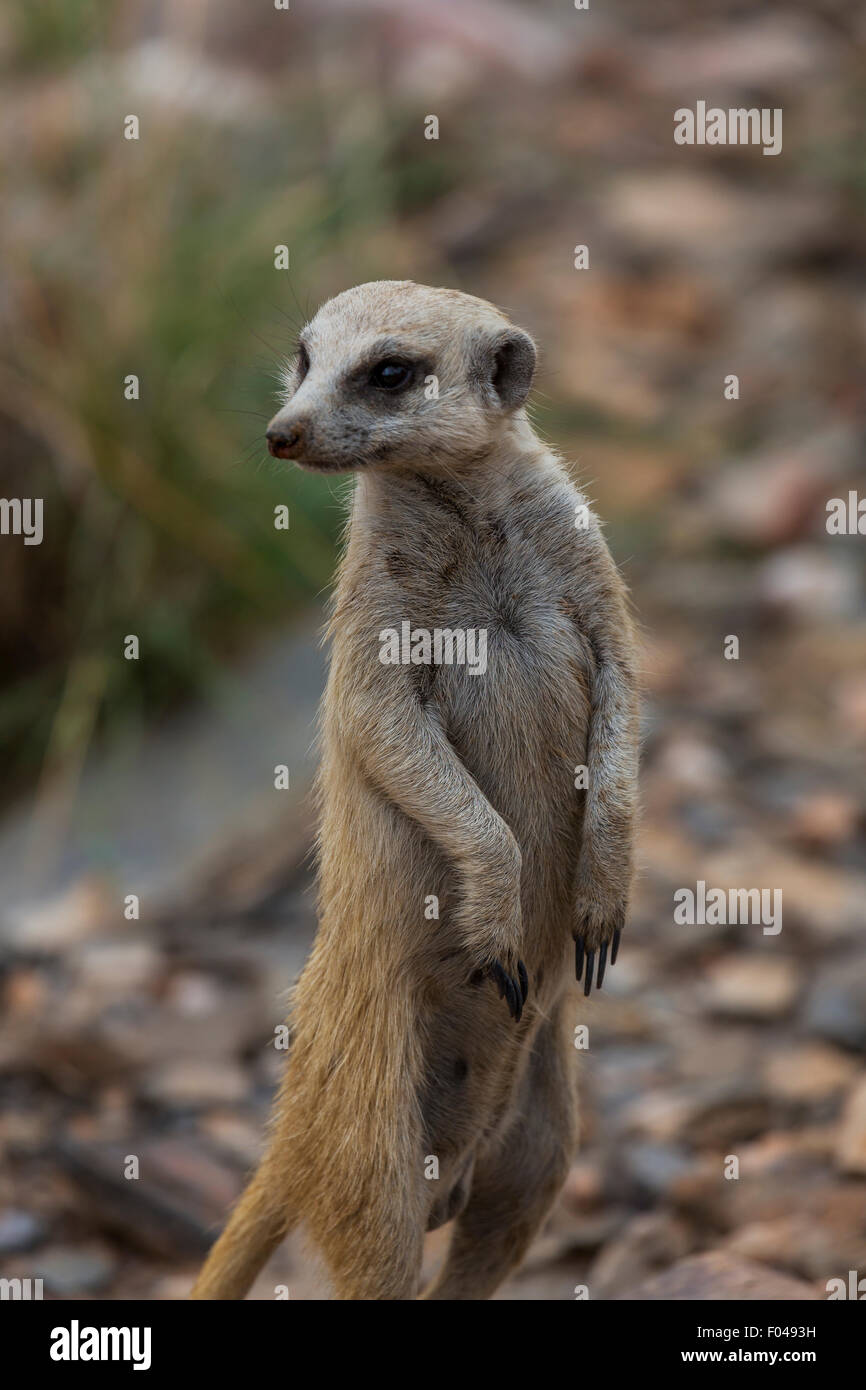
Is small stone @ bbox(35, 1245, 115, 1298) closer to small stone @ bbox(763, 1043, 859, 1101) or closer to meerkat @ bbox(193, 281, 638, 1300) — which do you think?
meerkat @ bbox(193, 281, 638, 1300)

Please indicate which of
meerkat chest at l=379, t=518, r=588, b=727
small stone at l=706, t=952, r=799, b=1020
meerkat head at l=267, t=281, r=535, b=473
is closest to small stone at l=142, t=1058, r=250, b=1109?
small stone at l=706, t=952, r=799, b=1020

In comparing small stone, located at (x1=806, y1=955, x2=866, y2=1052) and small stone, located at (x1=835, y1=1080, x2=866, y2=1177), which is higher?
small stone, located at (x1=806, y1=955, x2=866, y2=1052)

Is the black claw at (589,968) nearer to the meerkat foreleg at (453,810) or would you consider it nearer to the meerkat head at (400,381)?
the meerkat foreleg at (453,810)

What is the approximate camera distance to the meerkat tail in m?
3.33

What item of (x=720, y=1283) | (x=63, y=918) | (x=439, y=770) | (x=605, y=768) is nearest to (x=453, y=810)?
(x=439, y=770)

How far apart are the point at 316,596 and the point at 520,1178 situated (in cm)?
367

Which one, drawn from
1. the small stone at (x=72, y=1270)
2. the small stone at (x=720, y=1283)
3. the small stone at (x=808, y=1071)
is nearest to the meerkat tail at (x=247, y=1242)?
the small stone at (x=720, y=1283)

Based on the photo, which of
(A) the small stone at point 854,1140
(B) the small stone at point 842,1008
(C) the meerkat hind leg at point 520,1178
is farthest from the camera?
(B) the small stone at point 842,1008

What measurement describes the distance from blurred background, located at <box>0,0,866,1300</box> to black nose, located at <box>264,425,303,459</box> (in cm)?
79

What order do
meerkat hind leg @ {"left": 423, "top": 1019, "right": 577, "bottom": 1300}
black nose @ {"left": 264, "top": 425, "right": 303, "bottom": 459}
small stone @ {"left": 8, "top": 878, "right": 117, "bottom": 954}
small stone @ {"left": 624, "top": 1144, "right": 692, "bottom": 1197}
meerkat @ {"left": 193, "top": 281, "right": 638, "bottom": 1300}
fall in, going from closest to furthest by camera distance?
black nose @ {"left": 264, "top": 425, "right": 303, "bottom": 459}
meerkat @ {"left": 193, "top": 281, "right": 638, "bottom": 1300}
meerkat hind leg @ {"left": 423, "top": 1019, "right": 577, "bottom": 1300}
small stone @ {"left": 624, "top": 1144, "right": 692, "bottom": 1197}
small stone @ {"left": 8, "top": 878, "right": 117, "bottom": 954}

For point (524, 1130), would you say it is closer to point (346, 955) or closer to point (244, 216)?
point (346, 955)

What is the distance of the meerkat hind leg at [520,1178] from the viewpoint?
3.28 metres

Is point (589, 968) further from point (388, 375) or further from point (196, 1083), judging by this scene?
point (196, 1083)

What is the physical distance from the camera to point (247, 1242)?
3.36 m
